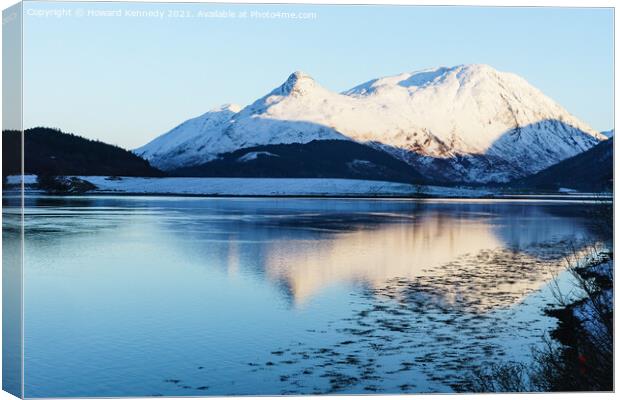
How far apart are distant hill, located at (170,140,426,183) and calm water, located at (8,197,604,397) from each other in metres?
12.6

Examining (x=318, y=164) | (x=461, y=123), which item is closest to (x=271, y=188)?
(x=318, y=164)

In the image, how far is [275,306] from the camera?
42.5ft

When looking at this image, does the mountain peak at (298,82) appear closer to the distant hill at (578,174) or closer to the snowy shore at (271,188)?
the snowy shore at (271,188)

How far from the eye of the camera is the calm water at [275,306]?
9.52 m

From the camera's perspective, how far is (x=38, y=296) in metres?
13.4

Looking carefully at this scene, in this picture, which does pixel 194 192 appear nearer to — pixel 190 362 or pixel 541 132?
pixel 541 132

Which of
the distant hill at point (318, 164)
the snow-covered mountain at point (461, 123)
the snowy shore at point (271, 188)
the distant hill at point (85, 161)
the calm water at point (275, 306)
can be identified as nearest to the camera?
the calm water at point (275, 306)

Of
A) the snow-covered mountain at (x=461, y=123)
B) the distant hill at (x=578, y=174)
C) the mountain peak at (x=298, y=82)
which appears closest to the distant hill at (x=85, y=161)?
the mountain peak at (x=298, y=82)

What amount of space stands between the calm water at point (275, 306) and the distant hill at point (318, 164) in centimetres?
1264

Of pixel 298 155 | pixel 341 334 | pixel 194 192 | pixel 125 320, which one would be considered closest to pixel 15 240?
pixel 125 320

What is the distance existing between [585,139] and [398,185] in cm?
2188

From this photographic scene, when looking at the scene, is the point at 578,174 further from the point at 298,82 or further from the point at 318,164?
the point at 318,164

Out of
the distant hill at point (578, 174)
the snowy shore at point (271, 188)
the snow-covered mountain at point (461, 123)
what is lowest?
the snowy shore at point (271, 188)

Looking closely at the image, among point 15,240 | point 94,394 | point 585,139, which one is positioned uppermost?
point 585,139
